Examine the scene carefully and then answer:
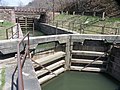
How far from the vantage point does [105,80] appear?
10070 millimetres

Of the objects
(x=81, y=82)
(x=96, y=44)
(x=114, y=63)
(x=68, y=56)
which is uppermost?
(x=96, y=44)

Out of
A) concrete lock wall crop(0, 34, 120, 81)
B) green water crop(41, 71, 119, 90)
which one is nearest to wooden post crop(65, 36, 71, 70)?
concrete lock wall crop(0, 34, 120, 81)

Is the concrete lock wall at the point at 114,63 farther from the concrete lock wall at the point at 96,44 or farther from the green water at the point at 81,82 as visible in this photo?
the green water at the point at 81,82

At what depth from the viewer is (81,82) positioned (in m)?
9.97

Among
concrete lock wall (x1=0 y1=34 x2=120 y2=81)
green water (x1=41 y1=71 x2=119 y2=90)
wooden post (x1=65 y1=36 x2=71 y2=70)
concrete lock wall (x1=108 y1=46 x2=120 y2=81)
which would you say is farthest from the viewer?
wooden post (x1=65 y1=36 x2=71 y2=70)

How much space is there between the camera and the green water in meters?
9.31

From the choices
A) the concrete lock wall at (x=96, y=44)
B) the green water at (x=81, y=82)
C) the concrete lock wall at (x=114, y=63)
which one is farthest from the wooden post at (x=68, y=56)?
the concrete lock wall at (x=114, y=63)

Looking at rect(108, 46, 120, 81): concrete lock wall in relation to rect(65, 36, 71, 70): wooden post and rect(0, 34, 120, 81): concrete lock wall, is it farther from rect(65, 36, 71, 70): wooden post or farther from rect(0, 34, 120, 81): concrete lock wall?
rect(65, 36, 71, 70): wooden post

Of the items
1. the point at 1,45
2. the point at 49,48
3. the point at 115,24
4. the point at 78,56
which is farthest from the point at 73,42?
the point at 115,24

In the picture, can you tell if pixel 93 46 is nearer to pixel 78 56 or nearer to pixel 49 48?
pixel 78 56

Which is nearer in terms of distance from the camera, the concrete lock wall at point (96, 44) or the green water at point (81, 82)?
the green water at point (81, 82)

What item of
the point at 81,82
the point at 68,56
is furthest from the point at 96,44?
the point at 81,82

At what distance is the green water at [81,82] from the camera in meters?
9.31

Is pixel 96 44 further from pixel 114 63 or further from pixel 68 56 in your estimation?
pixel 68 56
